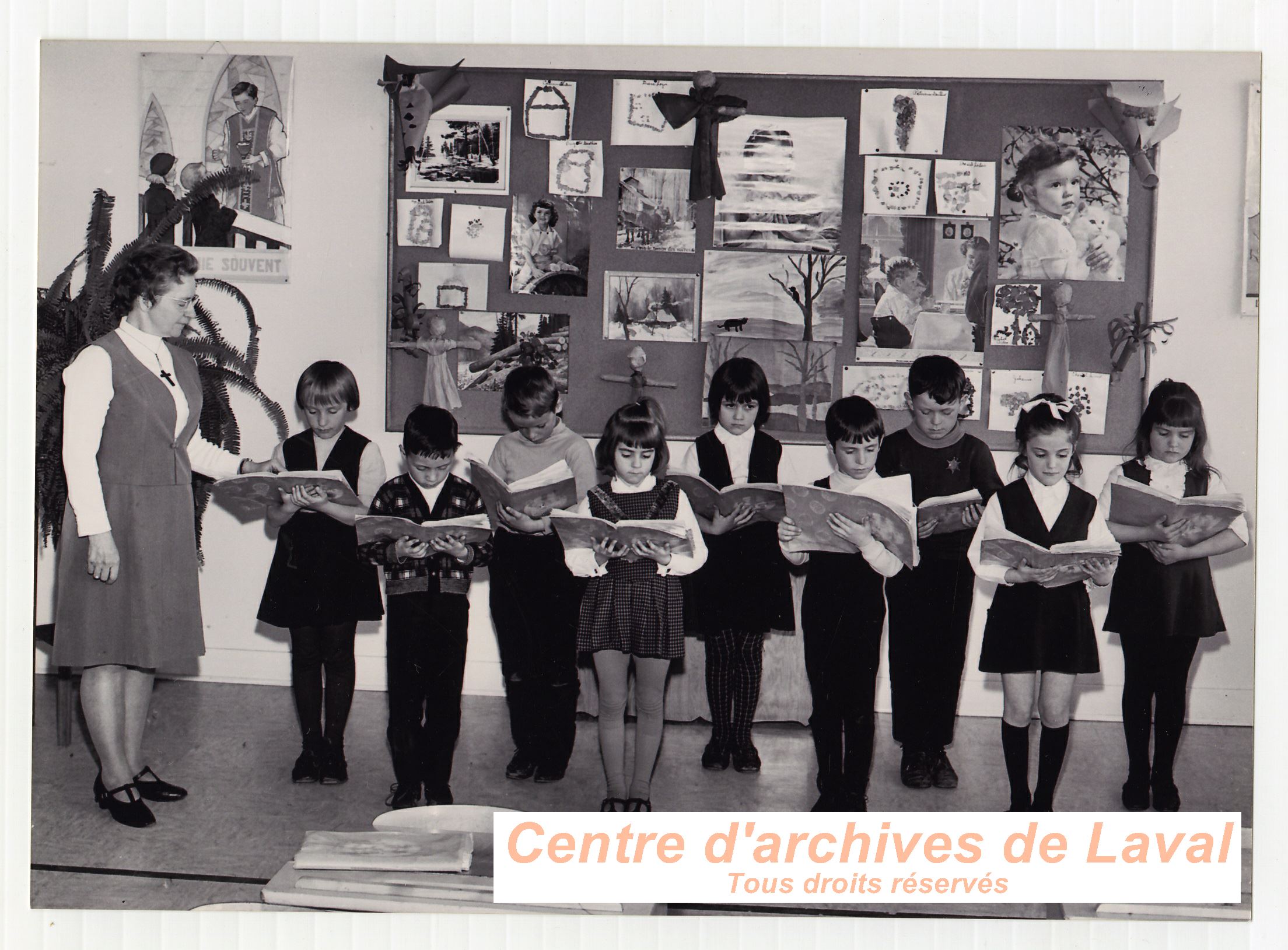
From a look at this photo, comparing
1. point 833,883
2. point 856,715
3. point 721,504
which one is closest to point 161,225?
point 721,504

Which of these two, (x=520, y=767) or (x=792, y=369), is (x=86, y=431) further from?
(x=792, y=369)

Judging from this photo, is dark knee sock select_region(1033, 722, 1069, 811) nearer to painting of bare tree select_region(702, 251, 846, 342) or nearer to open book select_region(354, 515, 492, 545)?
painting of bare tree select_region(702, 251, 846, 342)

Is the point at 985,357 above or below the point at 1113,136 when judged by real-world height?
below

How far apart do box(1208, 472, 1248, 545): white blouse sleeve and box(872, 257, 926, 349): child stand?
2.76 feet

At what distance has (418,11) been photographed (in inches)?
99.7

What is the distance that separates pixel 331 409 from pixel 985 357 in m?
1.76

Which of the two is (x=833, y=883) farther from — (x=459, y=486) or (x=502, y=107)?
(x=502, y=107)

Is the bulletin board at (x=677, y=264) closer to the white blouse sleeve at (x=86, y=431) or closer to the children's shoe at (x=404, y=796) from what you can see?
the white blouse sleeve at (x=86, y=431)

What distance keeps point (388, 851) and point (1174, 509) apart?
6.90 feet

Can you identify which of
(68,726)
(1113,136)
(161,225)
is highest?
(1113,136)

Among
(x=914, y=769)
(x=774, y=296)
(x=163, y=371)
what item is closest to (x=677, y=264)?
(x=774, y=296)

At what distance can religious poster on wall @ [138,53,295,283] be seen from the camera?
259 centimetres

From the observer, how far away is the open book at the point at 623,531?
2.45 meters

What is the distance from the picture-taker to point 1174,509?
2.63m
